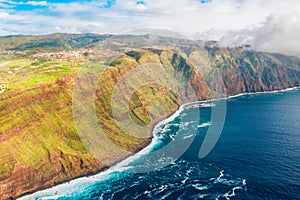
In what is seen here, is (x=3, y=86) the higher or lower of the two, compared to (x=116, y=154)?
higher

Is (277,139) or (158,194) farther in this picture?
(277,139)

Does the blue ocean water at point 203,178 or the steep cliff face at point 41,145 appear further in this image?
the steep cliff face at point 41,145

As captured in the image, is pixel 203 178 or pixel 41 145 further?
pixel 41 145

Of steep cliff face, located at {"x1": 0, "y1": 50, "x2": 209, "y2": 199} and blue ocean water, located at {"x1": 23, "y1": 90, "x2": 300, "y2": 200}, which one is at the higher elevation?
steep cliff face, located at {"x1": 0, "y1": 50, "x2": 209, "y2": 199}

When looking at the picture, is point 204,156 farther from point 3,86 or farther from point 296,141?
point 3,86

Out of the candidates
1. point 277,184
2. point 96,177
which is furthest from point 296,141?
point 96,177

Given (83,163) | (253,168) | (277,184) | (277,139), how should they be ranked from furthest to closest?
(277,139) < (83,163) < (253,168) < (277,184)

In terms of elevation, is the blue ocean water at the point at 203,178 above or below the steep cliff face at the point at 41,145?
below

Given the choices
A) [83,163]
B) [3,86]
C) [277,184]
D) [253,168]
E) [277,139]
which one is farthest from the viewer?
[277,139]

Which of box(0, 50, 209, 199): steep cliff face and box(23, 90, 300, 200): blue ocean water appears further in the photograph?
box(0, 50, 209, 199): steep cliff face

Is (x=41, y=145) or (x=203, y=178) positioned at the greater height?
(x=41, y=145)

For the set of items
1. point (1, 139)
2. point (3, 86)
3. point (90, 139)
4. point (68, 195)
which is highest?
point (3, 86)
